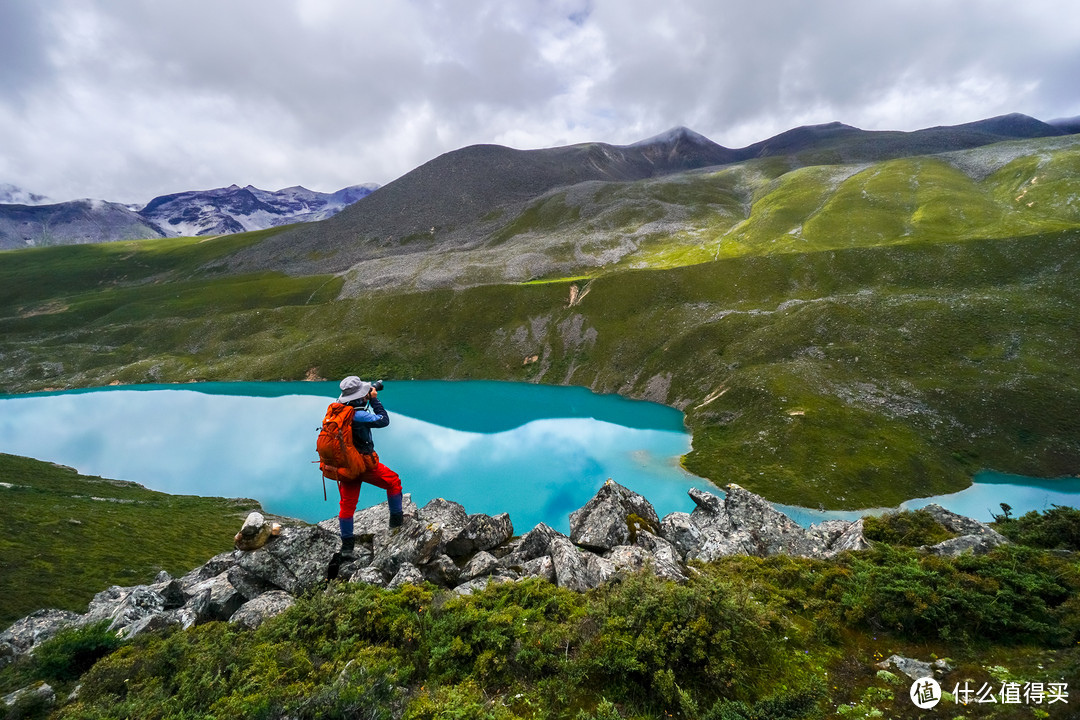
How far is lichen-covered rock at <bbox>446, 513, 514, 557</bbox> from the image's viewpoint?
15.4 metres

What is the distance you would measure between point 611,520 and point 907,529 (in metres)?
11.0

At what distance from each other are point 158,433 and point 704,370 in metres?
73.3

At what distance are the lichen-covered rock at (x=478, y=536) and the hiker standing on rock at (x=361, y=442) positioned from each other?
299 centimetres

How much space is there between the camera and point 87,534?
24797 millimetres

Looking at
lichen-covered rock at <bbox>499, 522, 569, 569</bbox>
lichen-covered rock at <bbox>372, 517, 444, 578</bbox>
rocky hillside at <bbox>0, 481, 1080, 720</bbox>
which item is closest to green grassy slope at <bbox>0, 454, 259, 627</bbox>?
rocky hillside at <bbox>0, 481, 1080, 720</bbox>

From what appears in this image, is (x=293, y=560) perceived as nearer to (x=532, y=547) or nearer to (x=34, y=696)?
(x=34, y=696)

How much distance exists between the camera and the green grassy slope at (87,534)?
1788 centimetres

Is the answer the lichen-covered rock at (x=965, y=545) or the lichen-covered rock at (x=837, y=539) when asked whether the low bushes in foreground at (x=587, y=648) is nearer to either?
the lichen-covered rock at (x=965, y=545)

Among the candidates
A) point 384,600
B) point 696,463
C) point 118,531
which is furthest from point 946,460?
point 118,531

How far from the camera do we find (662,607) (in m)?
8.43

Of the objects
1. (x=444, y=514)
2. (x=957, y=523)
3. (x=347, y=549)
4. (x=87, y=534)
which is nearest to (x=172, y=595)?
(x=347, y=549)

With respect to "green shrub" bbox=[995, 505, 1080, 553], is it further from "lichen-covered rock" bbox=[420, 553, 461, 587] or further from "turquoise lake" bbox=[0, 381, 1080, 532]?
"turquoise lake" bbox=[0, 381, 1080, 532]

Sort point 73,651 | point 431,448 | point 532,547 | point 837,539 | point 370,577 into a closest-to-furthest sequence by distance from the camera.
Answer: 1. point 73,651
2. point 370,577
3. point 532,547
4. point 837,539
5. point 431,448

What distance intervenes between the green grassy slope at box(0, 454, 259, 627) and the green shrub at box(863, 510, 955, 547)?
99.5 feet
